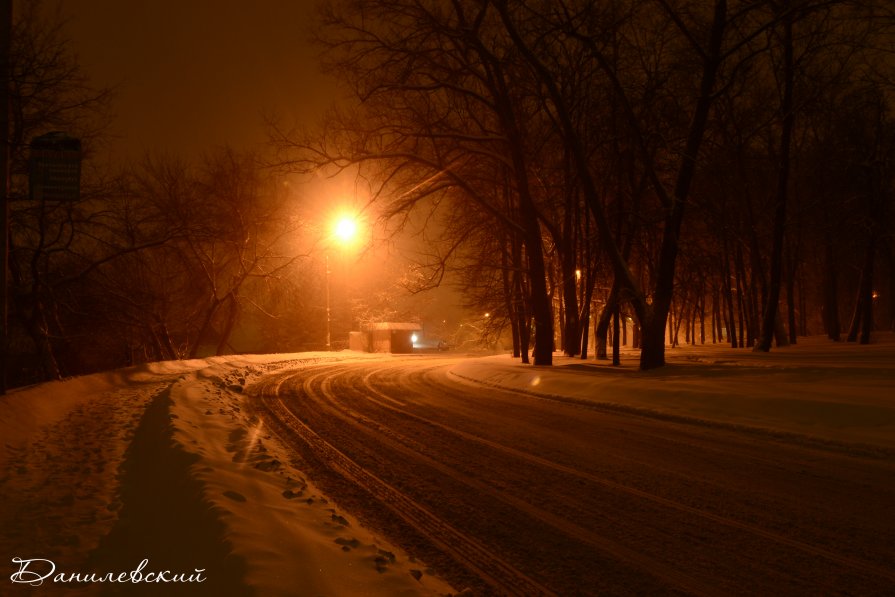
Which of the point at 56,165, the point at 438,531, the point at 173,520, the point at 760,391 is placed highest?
the point at 56,165

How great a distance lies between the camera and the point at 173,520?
513 centimetres

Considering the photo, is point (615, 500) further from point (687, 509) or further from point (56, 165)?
point (56, 165)

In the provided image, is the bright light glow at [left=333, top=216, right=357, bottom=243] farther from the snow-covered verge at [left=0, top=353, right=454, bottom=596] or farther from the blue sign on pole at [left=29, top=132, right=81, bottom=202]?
the snow-covered verge at [left=0, top=353, right=454, bottom=596]

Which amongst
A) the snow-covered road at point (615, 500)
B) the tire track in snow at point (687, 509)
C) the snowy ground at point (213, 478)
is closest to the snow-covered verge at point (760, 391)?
the snowy ground at point (213, 478)

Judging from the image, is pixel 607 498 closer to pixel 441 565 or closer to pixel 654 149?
pixel 441 565

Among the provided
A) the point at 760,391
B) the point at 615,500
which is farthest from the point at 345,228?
the point at 615,500

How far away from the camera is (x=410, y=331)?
57844 mm

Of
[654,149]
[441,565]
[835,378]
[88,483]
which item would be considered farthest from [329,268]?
[441,565]

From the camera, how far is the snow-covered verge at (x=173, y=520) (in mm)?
4043

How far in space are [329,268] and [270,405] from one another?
22.5 m

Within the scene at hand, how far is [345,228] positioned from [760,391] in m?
14.9

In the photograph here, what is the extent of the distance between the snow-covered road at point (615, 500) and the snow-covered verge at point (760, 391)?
0.59 m

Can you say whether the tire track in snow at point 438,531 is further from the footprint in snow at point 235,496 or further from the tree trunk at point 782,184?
the tree trunk at point 782,184

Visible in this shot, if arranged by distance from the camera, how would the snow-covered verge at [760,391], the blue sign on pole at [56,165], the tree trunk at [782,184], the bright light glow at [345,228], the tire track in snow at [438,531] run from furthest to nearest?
1. the tree trunk at [782,184]
2. the bright light glow at [345,228]
3. the blue sign on pole at [56,165]
4. the snow-covered verge at [760,391]
5. the tire track in snow at [438,531]
